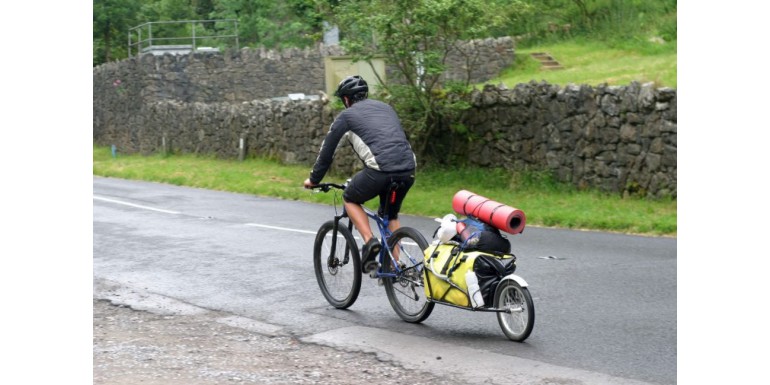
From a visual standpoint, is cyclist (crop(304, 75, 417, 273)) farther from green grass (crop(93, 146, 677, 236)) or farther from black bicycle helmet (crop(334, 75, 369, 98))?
green grass (crop(93, 146, 677, 236))

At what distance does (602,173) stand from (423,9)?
405 centimetres

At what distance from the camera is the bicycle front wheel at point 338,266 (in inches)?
333

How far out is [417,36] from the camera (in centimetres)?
1842

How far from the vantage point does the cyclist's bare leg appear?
8.26 meters

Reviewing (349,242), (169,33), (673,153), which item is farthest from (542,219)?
(169,33)

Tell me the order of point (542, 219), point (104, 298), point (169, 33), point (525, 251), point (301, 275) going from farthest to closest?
point (169, 33), point (542, 219), point (525, 251), point (301, 275), point (104, 298)

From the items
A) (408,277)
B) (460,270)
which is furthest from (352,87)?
(460,270)

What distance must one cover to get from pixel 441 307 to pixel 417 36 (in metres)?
10.5

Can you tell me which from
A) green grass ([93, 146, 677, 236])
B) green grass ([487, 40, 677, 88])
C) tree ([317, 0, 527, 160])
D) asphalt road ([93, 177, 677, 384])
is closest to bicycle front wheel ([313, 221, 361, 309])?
asphalt road ([93, 177, 677, 384])

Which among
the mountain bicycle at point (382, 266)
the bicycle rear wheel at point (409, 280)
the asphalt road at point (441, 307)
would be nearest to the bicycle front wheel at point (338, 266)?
the mountain bicycle at point (382, 266)

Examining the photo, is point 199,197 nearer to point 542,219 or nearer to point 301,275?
point 542,219

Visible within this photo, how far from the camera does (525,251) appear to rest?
11883 mm

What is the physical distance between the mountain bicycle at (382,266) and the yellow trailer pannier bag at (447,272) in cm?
15

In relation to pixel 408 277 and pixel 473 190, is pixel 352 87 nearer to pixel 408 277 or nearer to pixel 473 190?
pixel 408 277
